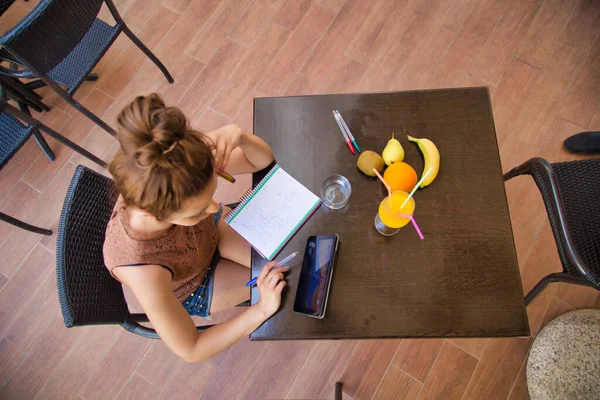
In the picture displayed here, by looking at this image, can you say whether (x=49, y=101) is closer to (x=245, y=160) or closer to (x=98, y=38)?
(x=98, y=38)

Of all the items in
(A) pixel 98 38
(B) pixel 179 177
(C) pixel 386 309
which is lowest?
(C) pixel 386 309

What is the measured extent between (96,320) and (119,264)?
172mm

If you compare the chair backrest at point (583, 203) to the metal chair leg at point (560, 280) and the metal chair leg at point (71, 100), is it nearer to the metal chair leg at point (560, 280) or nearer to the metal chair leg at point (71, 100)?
the metal chair leg at point (560, 280)

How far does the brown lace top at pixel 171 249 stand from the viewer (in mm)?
958

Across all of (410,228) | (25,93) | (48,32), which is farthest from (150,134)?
(25,93)

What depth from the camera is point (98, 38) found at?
1.81 m

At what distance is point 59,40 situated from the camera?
1450 millimetres

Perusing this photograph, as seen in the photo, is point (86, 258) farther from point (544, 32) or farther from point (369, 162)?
point (544, 32)

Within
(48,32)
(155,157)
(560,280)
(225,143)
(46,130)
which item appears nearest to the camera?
(155,157)

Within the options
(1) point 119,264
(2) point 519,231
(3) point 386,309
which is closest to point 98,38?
(1) point 119,264

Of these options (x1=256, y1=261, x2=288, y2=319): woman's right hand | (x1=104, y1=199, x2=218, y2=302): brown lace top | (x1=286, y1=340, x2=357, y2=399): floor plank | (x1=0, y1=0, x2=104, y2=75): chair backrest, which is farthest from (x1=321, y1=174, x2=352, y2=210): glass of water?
(x1=0, y1=0, x2=104, y2=75): chair backrest

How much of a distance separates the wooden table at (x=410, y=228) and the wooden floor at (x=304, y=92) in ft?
2.47

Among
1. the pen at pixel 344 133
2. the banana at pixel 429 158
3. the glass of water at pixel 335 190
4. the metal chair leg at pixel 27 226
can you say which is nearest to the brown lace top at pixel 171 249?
the glass of water at pixel 335 190

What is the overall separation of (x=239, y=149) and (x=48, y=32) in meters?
0.89
